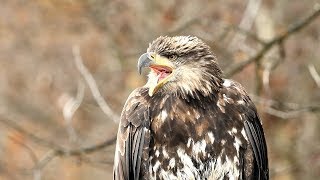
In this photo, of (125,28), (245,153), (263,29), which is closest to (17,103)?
(125,28)

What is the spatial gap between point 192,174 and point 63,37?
13810 millimetres

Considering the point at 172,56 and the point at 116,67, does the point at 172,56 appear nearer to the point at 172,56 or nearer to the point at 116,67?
the point at 172,56

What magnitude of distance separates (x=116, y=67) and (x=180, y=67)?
9.07m

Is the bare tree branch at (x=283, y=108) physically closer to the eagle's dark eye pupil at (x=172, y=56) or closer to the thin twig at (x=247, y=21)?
the thin twig at (x=247, y=21)

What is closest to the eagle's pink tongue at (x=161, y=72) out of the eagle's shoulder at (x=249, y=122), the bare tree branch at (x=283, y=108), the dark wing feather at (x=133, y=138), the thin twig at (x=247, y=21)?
the dark wing feather at (x=133, y=138)

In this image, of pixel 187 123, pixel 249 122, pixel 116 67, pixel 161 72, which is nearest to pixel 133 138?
pixel 187 123

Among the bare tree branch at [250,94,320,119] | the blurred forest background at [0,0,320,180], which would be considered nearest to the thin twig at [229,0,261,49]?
the blurred forest background at [0,0,320,180]

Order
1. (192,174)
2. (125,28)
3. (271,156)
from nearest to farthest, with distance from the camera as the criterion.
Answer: (192,174)
(271,156)
(125,28)

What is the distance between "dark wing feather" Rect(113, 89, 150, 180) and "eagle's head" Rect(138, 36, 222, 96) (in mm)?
Result: 198

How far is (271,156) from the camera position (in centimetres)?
1530

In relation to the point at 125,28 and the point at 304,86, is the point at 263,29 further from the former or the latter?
the point at 125,28

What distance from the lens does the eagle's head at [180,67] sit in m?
8.09

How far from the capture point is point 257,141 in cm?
837

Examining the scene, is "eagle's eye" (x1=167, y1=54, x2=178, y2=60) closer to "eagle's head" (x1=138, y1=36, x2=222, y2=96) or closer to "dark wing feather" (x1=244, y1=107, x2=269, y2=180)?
"eagle's head" (x1=138, y1=36, x2=222, y2=96)
